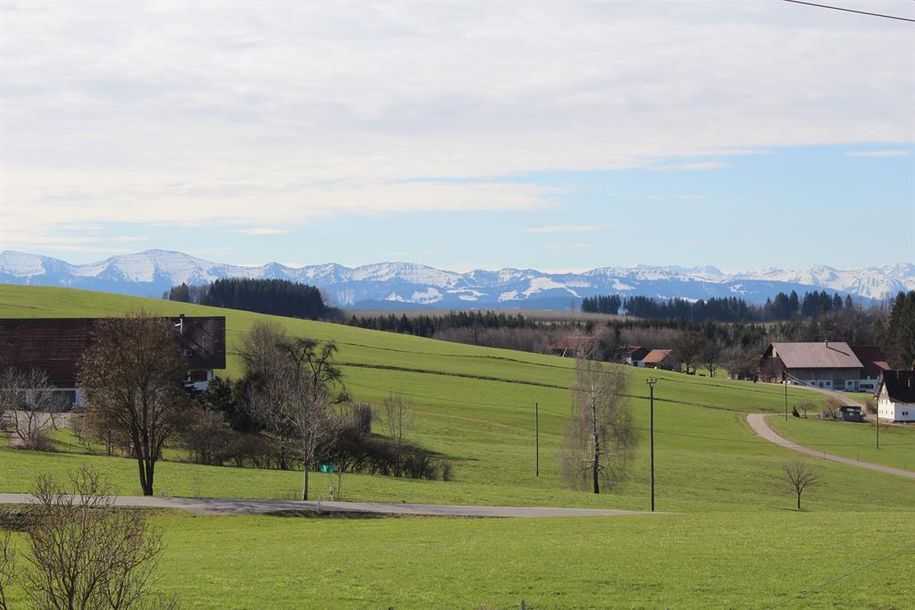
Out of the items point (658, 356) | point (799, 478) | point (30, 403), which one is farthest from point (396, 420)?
point (658, 356)

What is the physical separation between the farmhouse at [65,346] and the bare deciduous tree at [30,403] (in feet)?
5.12

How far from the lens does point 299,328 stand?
144 m

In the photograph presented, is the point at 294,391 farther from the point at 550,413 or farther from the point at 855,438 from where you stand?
the point at 855,438

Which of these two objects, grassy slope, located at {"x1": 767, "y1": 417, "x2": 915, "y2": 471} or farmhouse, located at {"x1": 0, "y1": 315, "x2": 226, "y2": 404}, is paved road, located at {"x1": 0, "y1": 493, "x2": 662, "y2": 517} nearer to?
farmhouse, located at {"x1": 0, "y1": 315, "x2": 226, "y2": 404}

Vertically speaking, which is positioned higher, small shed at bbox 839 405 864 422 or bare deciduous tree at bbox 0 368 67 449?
bare deciduous tree at bbox 0 368 67 449

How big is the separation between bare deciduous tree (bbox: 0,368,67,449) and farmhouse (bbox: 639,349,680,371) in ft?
453

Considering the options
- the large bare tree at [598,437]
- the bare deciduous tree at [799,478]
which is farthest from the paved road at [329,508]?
the bare deciduous tree at [799,478]

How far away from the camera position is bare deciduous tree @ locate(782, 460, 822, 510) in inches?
2226

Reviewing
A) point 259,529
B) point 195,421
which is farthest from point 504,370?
point 259,529

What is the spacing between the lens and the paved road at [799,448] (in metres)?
75.6

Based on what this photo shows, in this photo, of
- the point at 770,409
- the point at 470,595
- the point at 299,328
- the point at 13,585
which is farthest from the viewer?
the point at 299,328

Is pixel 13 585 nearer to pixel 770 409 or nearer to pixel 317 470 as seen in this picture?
→ pixel 317 470

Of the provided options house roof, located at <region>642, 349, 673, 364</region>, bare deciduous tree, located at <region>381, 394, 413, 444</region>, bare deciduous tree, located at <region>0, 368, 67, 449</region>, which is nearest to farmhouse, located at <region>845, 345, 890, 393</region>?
house roof, located at <region>642, 349, 673, 364</region>

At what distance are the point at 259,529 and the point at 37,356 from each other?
48592mm
